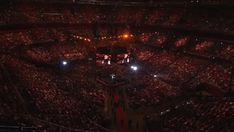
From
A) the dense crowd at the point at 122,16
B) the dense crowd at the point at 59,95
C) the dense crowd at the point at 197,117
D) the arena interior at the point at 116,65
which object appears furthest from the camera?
the dense crowd at the point at 122,16

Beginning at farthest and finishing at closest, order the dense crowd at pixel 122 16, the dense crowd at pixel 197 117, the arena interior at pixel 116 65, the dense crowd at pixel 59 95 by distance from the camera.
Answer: the dense crowd at pixel 122 16, the dense crowd at pixel 59 95, the arena interior at pixel 116 65, the dense crowd at pixel 197 117

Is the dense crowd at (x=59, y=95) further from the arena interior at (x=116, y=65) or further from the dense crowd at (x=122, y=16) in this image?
the dense crowd at (x=122, y=16)

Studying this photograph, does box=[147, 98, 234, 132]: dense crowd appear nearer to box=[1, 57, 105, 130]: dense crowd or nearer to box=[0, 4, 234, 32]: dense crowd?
box=[1, 57, 105, 130]: dense crowd

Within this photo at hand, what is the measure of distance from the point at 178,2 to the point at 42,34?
13.4 metres

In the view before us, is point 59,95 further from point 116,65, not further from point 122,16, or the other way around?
point 122,16

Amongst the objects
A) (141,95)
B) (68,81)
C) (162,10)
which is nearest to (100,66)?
(68,81)

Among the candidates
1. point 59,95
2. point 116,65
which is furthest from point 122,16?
point 59,95

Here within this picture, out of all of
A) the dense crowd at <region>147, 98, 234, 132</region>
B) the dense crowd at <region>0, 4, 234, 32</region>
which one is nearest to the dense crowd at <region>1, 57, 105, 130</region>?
the dense crowd at <region>147, 98, 234, 132</region>

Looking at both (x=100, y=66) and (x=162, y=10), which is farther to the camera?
(x=162, y=10)

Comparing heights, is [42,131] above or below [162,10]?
below

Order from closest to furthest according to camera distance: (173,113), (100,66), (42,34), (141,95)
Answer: (173,113) → (141,95) → (100,66) → (42,34)

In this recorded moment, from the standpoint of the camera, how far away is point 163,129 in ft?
62.7

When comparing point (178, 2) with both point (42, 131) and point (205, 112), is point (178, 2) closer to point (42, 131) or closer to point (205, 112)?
point (205, 112)

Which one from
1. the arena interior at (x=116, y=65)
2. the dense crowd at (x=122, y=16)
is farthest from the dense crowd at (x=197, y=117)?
the dense crowd at (x=122, y=16)
